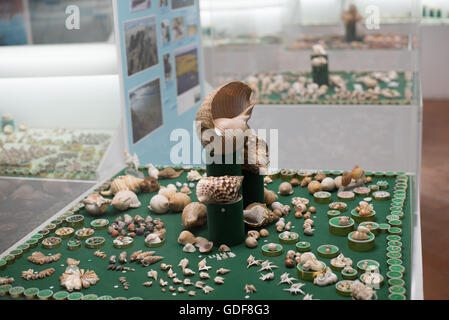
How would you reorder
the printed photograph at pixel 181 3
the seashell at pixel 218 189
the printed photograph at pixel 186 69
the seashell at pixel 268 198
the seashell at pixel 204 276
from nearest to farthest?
the seashell at pixel 204 276 < the seashell at pixel 218 189 < the seashell at pixel 268 198 < the printed photograph at pixel 181 3 < the printed photograph at pixel 186 69

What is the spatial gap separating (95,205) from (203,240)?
77cm

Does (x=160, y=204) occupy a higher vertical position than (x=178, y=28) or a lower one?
lower

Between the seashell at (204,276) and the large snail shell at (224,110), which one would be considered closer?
the seashell at (204,276)

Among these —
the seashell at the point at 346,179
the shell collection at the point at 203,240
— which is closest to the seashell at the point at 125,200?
the shell collection at the point at 203,240

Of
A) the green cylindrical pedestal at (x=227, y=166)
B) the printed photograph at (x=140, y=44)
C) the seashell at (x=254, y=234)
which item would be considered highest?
the printed photograph at (x=140, y=44)

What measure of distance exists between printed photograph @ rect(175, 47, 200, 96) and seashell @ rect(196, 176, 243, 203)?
8.23ft

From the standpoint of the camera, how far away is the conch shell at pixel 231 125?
2.69m

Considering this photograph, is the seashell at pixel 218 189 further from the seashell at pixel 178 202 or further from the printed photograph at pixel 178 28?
the printed photograph at pixel 178 28

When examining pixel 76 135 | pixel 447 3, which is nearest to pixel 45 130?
pixel 76 135

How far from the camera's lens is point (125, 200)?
319 centimetres

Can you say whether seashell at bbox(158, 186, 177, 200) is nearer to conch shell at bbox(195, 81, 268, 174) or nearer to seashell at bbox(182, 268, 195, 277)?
conch shell at bbox(195, 81, 268, 174)

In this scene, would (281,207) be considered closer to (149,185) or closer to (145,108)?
(149,185)

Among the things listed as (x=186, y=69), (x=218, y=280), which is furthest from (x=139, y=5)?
(x=218, y=280)

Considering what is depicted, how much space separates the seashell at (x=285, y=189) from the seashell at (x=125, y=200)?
0.83 metres
